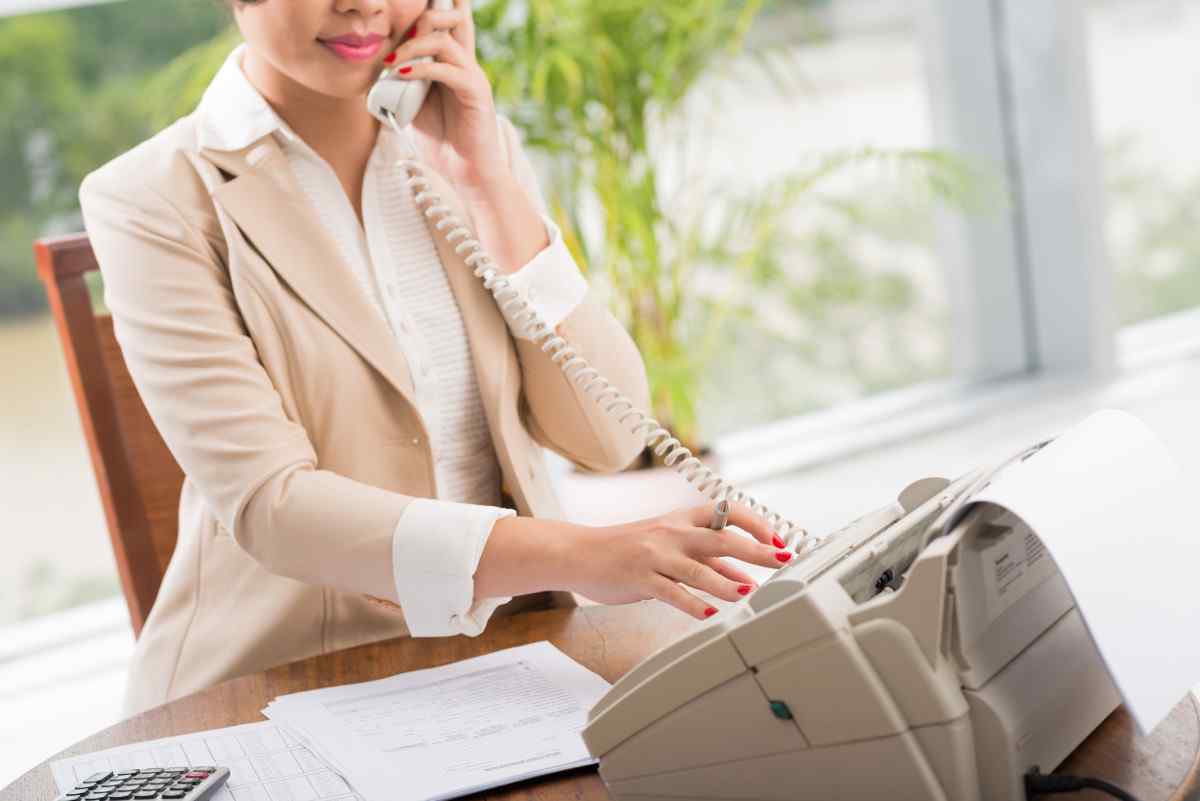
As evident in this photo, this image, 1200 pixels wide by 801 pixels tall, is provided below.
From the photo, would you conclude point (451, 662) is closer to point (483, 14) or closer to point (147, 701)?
point (147, 701)

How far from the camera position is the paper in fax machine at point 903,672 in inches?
35.3

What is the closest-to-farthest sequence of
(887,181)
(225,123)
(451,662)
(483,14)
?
(451,662)
(225,123)
(483,14)
(887,181)

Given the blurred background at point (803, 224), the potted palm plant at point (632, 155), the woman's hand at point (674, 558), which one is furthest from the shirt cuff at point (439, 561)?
the blurred background at point (803, 224)

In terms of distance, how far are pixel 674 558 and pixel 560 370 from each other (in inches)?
20.4

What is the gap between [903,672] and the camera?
2.93 ft

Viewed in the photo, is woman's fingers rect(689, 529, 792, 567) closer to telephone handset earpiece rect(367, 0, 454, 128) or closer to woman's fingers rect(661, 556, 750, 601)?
woman's fingers rect(661, 556, 750, 601)

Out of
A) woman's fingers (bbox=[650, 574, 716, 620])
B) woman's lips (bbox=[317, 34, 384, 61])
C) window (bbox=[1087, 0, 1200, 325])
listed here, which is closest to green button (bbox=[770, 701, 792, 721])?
woman's fingers (bbox=[650, 574, 716, 620])

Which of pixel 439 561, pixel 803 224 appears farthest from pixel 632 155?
pixel 439 561

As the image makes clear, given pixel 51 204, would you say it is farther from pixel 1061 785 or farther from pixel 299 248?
pixel 1061 785

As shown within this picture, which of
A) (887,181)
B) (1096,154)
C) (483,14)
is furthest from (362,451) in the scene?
(1096,154)

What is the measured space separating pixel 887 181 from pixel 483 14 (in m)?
1.82

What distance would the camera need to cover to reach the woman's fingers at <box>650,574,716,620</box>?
1214 millimetres

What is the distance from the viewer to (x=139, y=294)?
151cm

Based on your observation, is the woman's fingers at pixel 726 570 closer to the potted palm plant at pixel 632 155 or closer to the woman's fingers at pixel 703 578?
the woman's fingers at pixel 703 578
